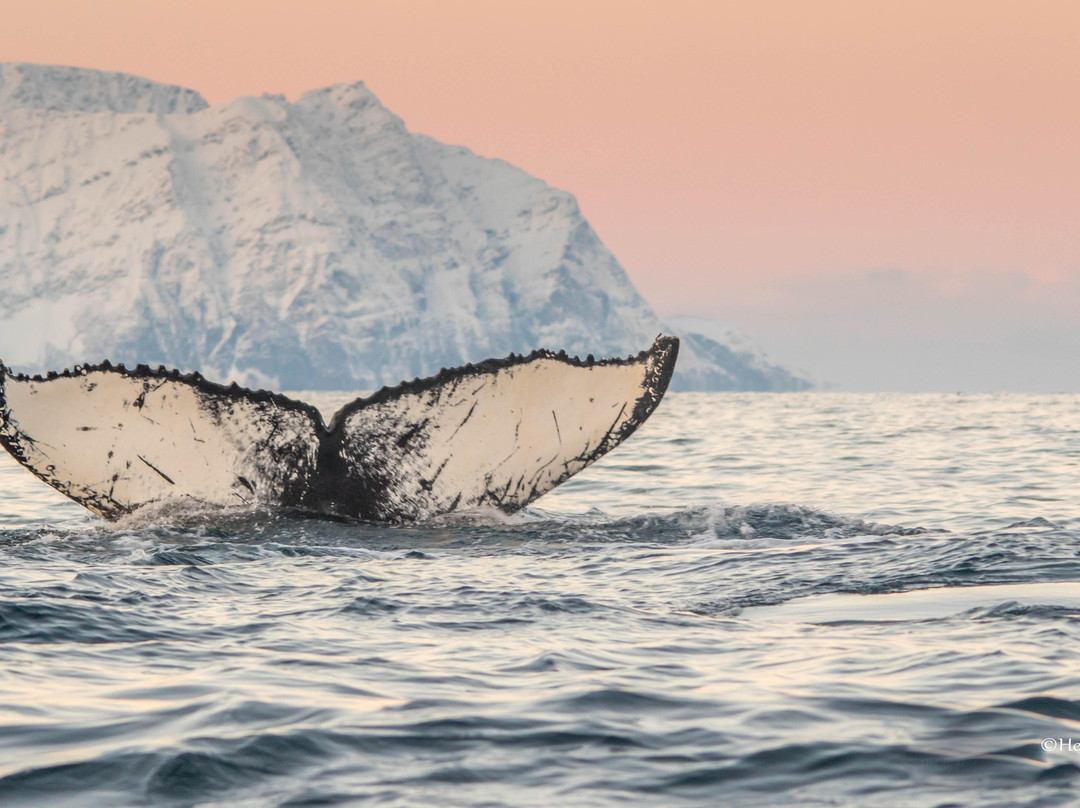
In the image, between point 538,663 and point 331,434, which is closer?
point 538,663

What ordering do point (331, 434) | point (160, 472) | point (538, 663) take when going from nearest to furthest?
point (538, 663)
point (160, 472)
point (331, 434)

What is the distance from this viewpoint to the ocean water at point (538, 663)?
3221 mm

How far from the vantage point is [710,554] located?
7.32m

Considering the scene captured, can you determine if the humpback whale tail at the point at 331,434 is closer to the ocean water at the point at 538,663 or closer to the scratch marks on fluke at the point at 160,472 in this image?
the scratch marks on fluke at the point at 160,472

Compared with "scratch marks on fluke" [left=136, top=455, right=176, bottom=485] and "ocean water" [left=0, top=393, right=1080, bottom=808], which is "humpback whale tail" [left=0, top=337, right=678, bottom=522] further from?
"ocean water" [left=0, top=393, right=1080, bottom=808]

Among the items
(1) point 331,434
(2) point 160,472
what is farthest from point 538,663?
(2) point 160,472

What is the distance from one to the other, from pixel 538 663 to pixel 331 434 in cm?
308

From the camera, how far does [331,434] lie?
7.23 metres

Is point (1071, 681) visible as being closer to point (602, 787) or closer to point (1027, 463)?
point (602, 787)

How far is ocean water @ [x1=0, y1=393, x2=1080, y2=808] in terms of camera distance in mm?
3221

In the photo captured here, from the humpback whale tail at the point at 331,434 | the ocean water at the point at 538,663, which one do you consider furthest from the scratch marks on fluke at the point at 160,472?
the ocean water at the point at 538,663

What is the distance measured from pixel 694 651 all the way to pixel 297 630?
1.68 m

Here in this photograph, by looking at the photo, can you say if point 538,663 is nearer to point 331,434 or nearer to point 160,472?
point 331,434

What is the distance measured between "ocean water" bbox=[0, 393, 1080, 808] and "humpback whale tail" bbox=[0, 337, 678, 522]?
0.30 metres
